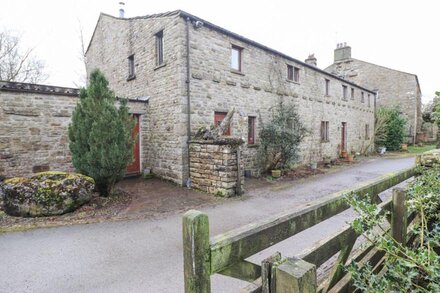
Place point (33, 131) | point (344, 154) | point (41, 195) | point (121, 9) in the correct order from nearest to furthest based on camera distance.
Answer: point (41, 195), point (33, 131), point (121, 9), point (344, 154)

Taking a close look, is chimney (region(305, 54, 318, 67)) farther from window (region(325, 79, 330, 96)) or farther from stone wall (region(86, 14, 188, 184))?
stone wall (region(86, 14, 188, 184))

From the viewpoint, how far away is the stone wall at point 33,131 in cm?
740

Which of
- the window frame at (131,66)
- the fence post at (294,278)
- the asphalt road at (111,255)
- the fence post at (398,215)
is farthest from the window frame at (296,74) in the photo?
the fence post at (294,278)

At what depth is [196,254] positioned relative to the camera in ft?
3.56

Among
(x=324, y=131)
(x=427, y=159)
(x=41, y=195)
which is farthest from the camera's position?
(x=324, y=131)

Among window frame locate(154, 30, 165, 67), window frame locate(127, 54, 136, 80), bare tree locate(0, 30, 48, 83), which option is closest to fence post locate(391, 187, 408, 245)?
window frame locate(154, 30, 165, 67)

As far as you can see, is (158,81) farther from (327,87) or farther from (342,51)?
(342,51)

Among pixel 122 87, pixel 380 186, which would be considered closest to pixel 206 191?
pixel 380 186

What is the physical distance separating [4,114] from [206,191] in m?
6.62

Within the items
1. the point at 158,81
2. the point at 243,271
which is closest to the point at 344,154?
the point at 158,81

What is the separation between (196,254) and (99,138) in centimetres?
642

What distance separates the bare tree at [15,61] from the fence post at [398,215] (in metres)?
24.7

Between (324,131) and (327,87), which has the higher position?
(327,87)

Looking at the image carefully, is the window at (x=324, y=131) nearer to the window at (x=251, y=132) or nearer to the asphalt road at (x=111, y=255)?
the window at (x=251, y=132)
